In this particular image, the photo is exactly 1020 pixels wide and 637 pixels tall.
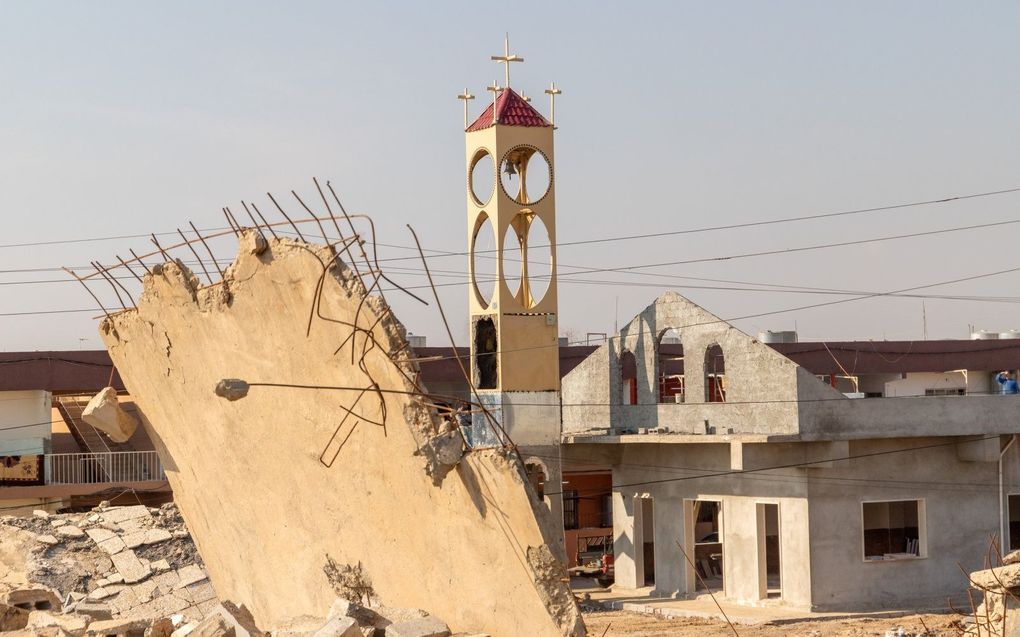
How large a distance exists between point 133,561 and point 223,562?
16.0 feet

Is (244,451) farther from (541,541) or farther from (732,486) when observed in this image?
(732,486)

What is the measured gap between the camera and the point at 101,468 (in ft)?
90.7

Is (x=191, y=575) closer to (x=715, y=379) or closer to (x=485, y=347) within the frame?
(x=485, y=347)

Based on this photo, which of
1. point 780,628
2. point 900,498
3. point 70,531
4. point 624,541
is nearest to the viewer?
point 70,531

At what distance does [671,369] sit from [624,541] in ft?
36.3

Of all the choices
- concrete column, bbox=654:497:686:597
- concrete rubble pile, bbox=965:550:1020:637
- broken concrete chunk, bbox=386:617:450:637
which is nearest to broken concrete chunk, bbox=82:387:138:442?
broken concrete chunk, bbox=386:617:450:637

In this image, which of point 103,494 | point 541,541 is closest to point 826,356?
point 103,494

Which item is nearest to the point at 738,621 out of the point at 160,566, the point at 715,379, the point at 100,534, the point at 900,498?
the point at 900,498

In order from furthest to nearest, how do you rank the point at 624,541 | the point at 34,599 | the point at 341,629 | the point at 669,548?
the point at 624,541 < the point at 669,548 < the point at 34,599 < the point at 341,629

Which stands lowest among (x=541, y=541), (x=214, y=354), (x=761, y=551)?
(x=761, y=551)

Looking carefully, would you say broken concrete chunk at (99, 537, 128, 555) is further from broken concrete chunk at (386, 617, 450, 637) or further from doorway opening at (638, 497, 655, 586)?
doorway opening at (638, 497, 655, 586)

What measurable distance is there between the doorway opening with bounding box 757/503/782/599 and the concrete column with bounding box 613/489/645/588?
8.30 ft

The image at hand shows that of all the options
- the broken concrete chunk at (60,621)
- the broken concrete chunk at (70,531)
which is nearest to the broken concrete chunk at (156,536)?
the broken concrete chunk at (70,531)

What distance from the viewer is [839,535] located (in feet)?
70.0
